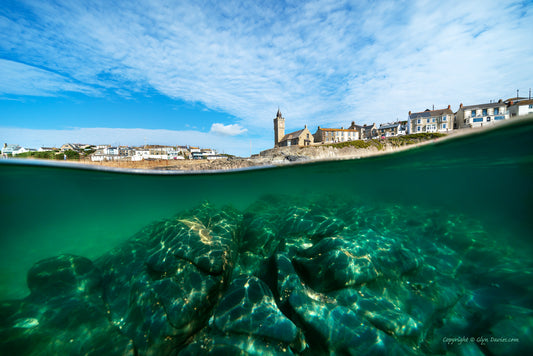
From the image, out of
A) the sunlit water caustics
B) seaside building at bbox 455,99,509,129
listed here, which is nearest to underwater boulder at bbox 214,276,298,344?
the sunlit water caustics

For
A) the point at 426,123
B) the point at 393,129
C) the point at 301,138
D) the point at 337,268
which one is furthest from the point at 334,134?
the point at 337,268

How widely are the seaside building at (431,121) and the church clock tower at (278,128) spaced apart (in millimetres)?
37486

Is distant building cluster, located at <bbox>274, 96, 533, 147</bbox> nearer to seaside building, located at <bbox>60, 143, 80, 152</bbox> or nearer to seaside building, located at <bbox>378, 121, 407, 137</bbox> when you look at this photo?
seaside building, located at <bbox>378, 121, 407, 137</bbox>

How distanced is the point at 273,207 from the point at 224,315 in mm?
7473

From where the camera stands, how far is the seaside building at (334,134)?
2295 inches

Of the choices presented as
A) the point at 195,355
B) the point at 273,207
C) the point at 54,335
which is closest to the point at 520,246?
the point at 273,207

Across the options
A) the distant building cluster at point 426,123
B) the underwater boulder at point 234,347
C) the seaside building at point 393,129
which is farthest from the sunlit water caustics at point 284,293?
the seaside building at point 393,129

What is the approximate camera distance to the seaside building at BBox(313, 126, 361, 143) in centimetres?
5828

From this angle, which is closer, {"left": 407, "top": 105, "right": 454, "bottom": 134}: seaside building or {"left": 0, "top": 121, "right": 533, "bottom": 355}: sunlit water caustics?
{"left": 0, "top": 121, "right": 533, "bottom": 355}: sunlit water caustics

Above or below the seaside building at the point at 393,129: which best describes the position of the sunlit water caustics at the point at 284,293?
below

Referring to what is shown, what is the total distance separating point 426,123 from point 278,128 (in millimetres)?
42132

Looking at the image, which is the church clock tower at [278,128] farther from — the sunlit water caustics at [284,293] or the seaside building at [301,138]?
the sunlit water caustics at [284,293]

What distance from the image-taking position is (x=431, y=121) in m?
46.9

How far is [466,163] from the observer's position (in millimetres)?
13750
